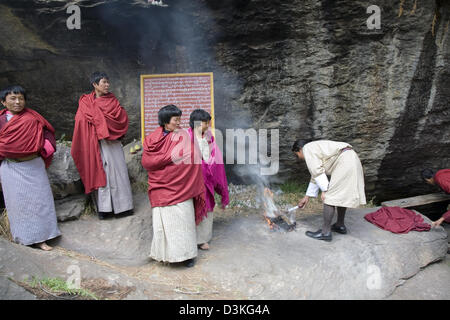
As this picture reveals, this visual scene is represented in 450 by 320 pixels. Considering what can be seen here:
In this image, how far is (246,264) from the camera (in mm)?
3650

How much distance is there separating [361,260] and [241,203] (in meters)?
2.11

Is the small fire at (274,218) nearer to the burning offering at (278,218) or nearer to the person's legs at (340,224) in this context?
the burning offering at (278,218)

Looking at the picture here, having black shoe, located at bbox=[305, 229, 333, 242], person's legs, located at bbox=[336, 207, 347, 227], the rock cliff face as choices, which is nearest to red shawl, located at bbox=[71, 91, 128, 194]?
the rock cliff face

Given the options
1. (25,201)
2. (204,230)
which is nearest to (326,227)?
(204,230)

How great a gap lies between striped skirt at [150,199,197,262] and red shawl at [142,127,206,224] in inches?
3.4

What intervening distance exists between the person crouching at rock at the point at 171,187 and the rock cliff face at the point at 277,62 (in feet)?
7.13

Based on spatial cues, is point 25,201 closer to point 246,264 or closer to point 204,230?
point 204,230

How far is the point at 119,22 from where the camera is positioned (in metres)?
4.99

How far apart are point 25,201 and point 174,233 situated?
5.43 feet

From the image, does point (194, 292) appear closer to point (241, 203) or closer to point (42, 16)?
point (241, 203)

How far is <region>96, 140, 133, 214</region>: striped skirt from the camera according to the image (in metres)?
4.36

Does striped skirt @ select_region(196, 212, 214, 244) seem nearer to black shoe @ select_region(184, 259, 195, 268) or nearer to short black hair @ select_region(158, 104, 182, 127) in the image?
black shoe @ select_region(184, 259, 195, 268)

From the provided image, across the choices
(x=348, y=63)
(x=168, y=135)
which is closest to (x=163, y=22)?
(x=168, y=135)

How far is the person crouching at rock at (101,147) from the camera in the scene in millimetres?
4266
